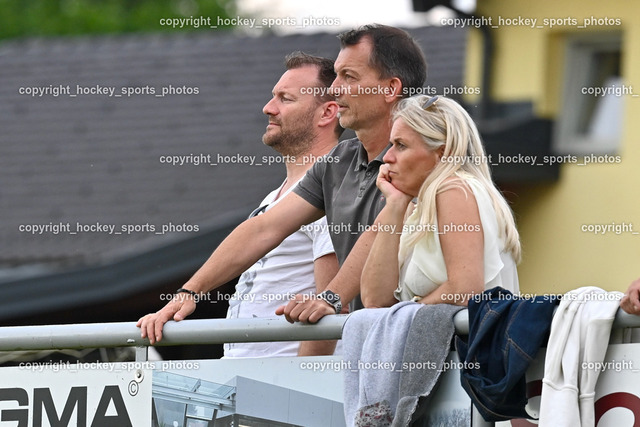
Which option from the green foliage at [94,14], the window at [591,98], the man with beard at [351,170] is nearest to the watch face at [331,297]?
the man with beard at [351,170]

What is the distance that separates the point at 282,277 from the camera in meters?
6.38

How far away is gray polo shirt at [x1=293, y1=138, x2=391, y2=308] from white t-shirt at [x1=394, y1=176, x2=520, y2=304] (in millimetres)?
530

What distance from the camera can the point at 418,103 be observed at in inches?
218

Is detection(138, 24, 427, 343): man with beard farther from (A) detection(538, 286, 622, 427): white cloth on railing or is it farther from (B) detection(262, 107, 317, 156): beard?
(A) detection(538, 286, 622, 427): white cloth on railing

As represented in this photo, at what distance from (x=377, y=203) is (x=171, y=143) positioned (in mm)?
10501

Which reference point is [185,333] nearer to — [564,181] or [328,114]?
[328,114]

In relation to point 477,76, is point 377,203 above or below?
below

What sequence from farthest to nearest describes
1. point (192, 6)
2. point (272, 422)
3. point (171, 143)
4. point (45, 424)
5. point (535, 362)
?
1. point (192, 6)
2. point (171, 143)
3. point (45, 424)
4. point (272, 422)
5. point (535, 362)

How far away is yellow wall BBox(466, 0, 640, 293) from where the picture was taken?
12.6 m

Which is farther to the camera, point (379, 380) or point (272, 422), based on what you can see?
point (272, 422)

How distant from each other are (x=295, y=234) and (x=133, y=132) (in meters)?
10.3

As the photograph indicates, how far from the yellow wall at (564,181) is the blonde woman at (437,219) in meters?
6.95

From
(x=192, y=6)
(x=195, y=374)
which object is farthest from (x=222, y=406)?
(x=192, y=6)

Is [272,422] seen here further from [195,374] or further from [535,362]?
[535,362]
